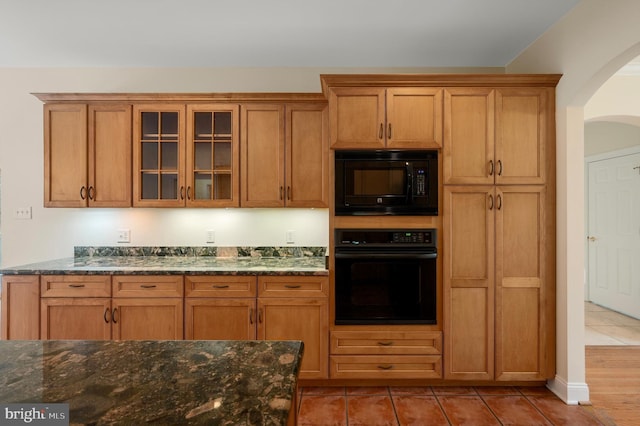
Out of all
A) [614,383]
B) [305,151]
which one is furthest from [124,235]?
[614,383]

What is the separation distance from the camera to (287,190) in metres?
2.86

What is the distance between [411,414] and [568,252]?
1.55 metres

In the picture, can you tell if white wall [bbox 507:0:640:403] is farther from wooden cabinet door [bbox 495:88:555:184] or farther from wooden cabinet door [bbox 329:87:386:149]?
wooden cabinet door [bbox 329:87:386:149]

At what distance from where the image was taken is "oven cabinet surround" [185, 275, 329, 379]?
2516 mm

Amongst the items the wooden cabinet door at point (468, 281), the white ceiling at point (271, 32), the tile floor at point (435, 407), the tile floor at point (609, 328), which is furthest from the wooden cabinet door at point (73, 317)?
the tile floor at point (609, 328)

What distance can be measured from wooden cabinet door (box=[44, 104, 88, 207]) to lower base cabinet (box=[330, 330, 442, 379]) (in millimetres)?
2407

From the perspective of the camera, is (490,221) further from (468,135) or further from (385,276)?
(385,276)

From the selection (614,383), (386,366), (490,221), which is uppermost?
(490,221)

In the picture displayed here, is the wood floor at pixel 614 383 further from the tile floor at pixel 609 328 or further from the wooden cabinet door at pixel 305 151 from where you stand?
the wooden cabinet door at pixel 305 151

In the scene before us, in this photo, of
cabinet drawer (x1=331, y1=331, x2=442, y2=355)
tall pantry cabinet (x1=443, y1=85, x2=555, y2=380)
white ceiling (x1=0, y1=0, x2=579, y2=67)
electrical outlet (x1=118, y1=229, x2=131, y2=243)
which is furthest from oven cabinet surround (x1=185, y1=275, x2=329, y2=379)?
white ceiling (x1=0, y1=0, x2=579, y2=67)

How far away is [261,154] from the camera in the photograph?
2859mm

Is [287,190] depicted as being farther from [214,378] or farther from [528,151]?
[214,378]

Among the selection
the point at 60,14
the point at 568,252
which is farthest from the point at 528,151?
the point at 60,14

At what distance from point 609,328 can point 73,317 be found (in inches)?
209
